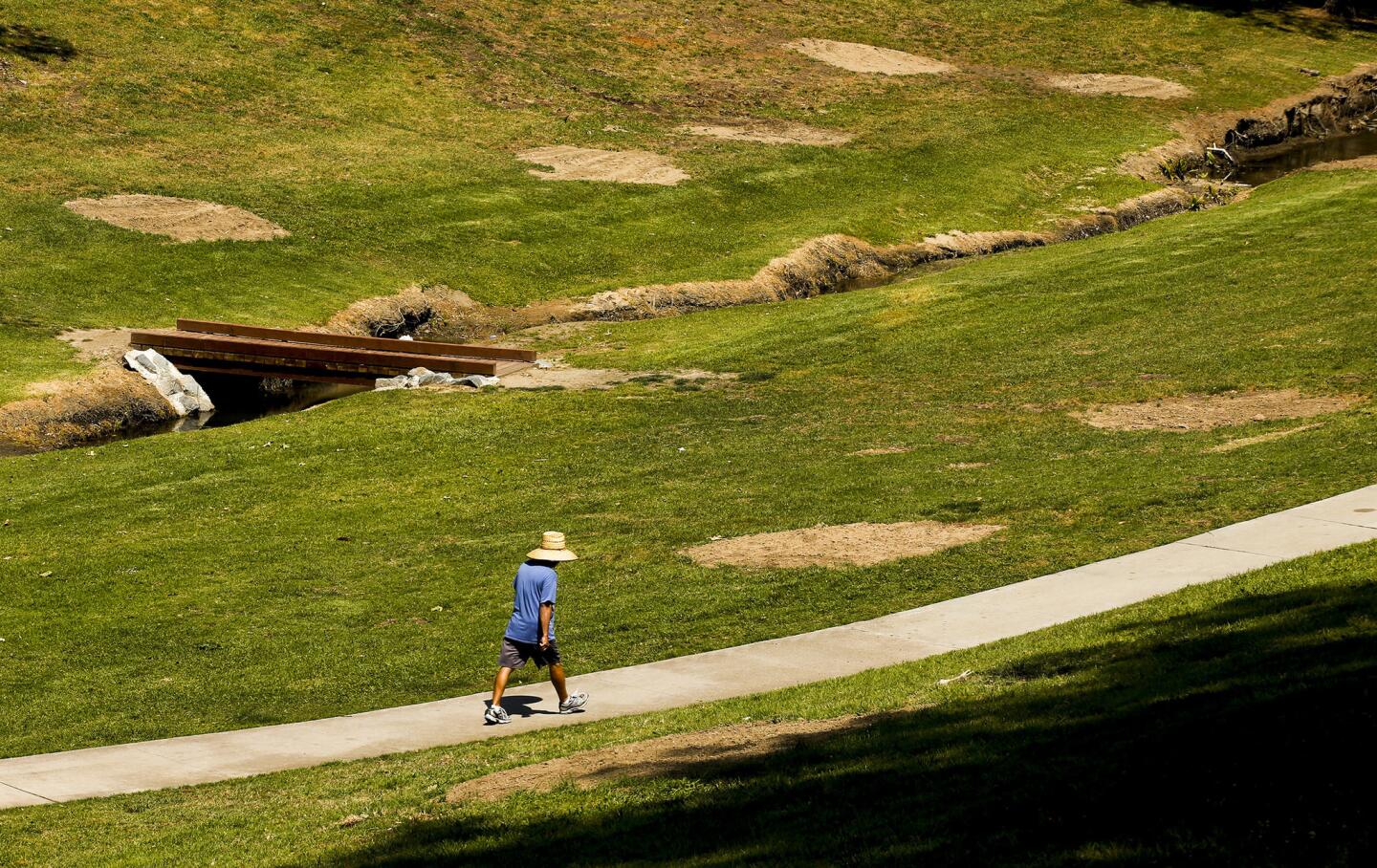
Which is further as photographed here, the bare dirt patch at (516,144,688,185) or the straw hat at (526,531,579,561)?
the bare dirt patch at (516,144,688,185)

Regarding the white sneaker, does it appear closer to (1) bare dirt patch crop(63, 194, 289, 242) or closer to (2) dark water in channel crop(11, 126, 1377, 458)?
(2) dark water in channel crop(11, 126, 1377, 458)

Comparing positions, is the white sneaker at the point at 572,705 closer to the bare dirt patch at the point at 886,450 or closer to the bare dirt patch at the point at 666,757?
the bare dirt patch at the point at 666,757

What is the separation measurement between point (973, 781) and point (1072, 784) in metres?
0.84

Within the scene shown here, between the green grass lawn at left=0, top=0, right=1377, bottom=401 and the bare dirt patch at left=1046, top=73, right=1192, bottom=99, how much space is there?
970 mm

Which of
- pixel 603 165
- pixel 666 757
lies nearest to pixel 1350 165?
Answer: pixel 603 165

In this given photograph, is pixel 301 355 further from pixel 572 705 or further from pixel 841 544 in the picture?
pixel 572 705

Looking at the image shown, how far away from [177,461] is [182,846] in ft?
54.0

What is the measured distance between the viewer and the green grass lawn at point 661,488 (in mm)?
17875

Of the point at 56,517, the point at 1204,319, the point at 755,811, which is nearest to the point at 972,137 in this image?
the point at 1204,319

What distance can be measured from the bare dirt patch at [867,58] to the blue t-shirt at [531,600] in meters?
Answer: 50.5

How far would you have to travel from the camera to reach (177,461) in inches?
1070

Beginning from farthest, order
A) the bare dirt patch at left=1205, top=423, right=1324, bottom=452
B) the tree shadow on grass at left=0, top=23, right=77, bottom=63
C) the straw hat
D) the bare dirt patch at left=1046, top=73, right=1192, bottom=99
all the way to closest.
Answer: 1. the bare dirt patch at left=1046, top=73, right=1192, bottom=99
2. the tree shadow on grass at left=0, top=23, right=77, bottom=63
3. the bare dirt patch at left=1205, top=423, right=1324, bottom=452
4. the straw hat

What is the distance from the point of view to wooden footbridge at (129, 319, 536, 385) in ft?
110

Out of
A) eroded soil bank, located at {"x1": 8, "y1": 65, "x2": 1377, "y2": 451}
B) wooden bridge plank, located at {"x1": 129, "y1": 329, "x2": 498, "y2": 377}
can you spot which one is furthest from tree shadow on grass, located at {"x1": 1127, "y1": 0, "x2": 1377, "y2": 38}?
wooden bridge plank, located at {"x1": 129, "y1": 329, "x2": 498, "y2": 377}
